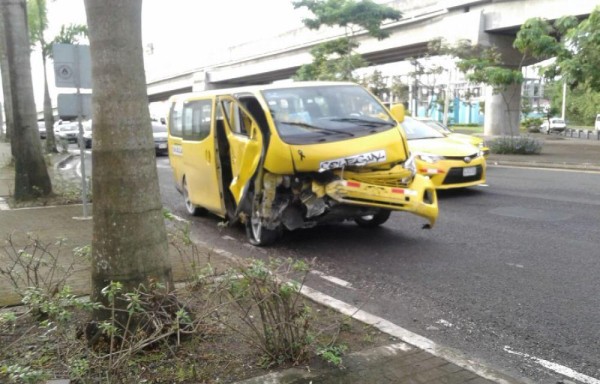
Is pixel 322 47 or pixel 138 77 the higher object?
pixel 322 47

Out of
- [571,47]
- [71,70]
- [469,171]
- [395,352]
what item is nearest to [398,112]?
[469,171]

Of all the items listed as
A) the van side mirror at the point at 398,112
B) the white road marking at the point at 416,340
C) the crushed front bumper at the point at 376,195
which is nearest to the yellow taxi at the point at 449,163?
the van side mirror at the point at 398,112

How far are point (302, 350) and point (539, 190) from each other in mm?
9429

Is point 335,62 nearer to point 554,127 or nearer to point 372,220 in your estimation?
point 372,220

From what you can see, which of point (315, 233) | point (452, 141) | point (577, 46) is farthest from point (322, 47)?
point (315, 233)

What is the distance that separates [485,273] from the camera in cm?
629

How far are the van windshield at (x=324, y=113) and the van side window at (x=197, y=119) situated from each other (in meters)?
1.33

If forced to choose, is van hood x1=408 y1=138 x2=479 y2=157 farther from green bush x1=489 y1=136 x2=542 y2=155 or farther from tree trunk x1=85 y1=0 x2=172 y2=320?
green bush x1=489 y1=136 x2=542 y2=155

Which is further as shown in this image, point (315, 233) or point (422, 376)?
point (315, 233)

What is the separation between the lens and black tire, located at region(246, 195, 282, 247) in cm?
772

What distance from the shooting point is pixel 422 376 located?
3.78m

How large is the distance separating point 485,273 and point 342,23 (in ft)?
82.0

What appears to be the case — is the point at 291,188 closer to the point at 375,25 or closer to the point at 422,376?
the point at 422,376

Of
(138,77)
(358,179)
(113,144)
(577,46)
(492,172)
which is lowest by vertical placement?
(492,172)
